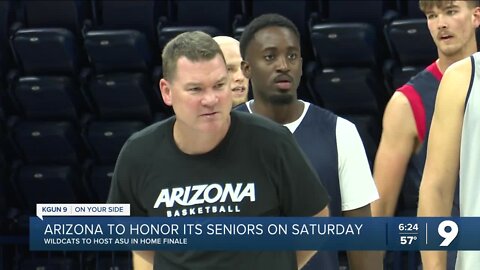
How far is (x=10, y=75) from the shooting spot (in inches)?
342

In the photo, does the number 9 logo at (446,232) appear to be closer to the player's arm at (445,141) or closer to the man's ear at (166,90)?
the player's arm at (445,141)

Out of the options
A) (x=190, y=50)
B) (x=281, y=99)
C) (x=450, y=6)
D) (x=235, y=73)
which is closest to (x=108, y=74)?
(x=235, y=73)

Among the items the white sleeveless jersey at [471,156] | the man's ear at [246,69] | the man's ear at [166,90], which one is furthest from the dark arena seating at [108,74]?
the white sleeveless jersey at [471,156]

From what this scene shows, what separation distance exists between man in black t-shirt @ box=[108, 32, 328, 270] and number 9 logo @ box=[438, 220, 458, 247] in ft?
1.29

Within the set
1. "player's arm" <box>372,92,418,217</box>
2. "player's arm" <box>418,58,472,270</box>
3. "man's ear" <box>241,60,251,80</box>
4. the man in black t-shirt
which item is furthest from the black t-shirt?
"player's arm" <box>372,92,418,217</box>

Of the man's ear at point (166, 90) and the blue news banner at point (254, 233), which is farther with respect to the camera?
the man's ear at point (166, 90)

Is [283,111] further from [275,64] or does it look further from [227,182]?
[227,182]

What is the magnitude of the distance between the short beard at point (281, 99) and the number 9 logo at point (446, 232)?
901mm

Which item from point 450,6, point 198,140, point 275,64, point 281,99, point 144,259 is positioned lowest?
point 144,259

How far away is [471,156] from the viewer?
2.98 m

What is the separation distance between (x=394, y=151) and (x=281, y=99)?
2.15 feet

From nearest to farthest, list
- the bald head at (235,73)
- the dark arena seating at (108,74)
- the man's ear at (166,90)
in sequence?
the man's ear at (166,90) < the bald head at (235,73) < the dark arena seating at (108,74)

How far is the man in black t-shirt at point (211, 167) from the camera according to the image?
305 cm

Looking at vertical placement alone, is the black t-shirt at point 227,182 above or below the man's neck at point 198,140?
below
